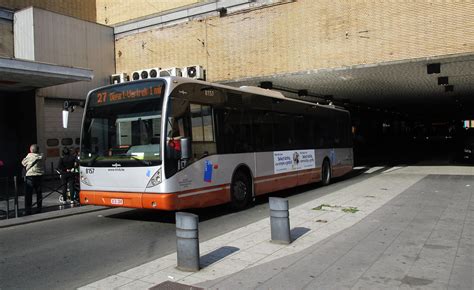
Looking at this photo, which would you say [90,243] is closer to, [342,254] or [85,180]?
[85,180]

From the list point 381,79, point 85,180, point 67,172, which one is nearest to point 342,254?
point 85,180

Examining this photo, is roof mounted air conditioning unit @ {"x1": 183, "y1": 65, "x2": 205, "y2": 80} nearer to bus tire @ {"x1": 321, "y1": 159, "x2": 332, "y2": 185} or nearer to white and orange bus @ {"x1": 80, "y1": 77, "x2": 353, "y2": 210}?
bus tire @ {"x1": 321, "y1": 159, "x2": 332, "y2": 185}

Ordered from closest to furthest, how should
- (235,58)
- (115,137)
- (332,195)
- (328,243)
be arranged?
(328,243), (115,137), (332,195), (235,58)

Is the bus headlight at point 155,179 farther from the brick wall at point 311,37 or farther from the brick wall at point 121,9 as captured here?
the brick wall at point 121,9

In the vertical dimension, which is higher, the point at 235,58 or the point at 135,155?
the point at 235,58

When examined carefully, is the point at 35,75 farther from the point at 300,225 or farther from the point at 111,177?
the point at 300,225

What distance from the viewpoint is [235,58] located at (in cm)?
1805

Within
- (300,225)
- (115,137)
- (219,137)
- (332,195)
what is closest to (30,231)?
(115,137)

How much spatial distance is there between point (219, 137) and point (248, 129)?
1.45 metres

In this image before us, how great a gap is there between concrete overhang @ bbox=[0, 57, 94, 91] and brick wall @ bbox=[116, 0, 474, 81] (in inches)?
222

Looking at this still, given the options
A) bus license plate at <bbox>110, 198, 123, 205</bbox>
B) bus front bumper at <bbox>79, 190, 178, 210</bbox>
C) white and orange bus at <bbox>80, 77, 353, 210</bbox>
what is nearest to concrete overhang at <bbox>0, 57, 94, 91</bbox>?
white and orange bus at <bbox>80, 77, 353, 210</bbox>

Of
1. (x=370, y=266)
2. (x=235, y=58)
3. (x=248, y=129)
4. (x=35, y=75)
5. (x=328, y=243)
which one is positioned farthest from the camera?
(x=235, y=58)

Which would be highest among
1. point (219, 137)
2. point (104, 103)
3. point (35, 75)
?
point (35, 75)

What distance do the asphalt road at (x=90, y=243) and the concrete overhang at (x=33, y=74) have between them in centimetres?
556
